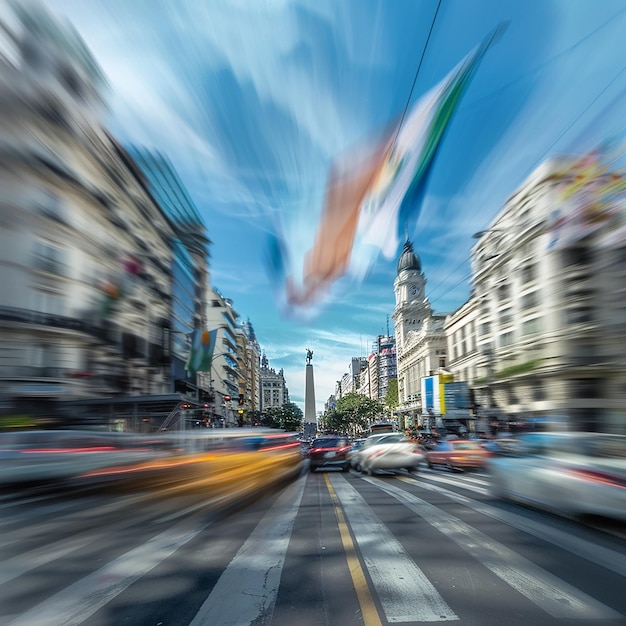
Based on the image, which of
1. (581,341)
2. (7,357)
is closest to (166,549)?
(7,357)

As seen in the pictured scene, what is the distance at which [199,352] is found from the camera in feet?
37.1

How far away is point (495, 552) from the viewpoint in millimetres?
5324

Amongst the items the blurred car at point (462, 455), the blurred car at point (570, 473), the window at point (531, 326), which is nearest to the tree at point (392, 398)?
the blurred car at point (462, 455)

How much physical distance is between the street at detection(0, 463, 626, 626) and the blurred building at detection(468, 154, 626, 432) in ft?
6.31

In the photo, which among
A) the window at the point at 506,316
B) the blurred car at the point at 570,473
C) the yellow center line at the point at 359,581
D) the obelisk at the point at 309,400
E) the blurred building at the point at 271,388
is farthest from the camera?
the blurred building at the point at 271,388

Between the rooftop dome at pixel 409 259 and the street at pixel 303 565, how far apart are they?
4679mm

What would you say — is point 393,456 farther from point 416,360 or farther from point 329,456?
point 416,360

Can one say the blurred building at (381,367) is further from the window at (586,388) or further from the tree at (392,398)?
the window at (586,388)

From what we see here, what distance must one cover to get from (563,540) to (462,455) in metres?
11.3

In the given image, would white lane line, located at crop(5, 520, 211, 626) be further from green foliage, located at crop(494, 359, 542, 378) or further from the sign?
the sign

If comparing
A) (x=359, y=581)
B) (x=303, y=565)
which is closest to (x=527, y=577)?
(x=359, y=581)

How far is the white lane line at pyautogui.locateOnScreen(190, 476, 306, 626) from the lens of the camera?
12.1ft

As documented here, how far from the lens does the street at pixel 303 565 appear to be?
12.2 feet

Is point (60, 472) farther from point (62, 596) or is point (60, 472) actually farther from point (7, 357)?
point (62, 596)
